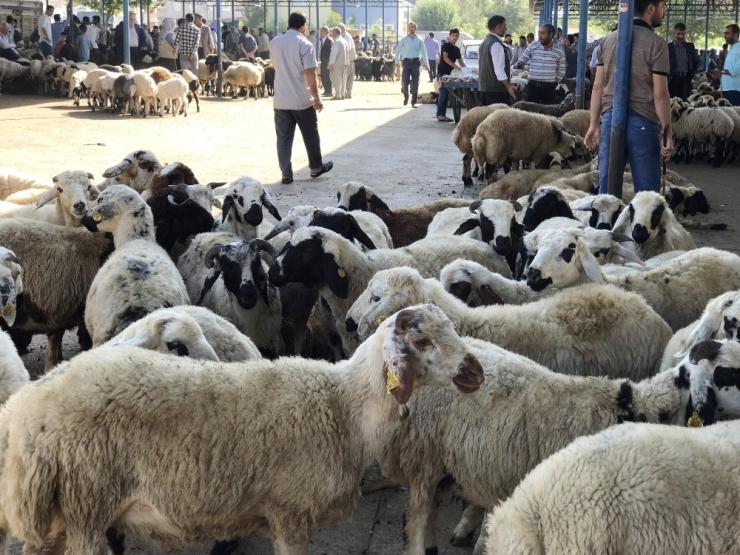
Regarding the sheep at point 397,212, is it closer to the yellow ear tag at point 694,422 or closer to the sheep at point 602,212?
the sheep at point 602,212

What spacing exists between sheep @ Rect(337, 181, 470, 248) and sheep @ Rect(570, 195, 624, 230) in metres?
1.22

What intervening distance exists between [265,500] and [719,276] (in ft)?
10.8

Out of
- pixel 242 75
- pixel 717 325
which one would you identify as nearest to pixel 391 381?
pixel 717 325

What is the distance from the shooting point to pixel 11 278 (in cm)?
495

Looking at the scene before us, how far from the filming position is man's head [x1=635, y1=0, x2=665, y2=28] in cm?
745

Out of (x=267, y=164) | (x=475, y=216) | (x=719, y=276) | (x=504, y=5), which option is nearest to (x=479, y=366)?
(x=719, y=276)

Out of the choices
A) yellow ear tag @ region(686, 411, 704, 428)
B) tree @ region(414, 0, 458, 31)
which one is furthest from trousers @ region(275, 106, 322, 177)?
tree @ region(414, 0, 458, 31)

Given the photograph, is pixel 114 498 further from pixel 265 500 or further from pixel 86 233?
pixel 86 233

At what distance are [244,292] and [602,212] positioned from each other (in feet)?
10.1

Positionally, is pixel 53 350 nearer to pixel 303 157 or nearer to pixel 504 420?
pixel 504 420

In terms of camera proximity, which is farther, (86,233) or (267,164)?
(267,164)

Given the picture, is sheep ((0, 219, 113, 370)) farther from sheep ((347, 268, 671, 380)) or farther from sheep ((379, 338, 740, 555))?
sheep ((379, 338, 740, 555))

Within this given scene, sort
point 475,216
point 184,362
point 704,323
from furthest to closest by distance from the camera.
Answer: point 475,216 < point 704,323 < point 184,362

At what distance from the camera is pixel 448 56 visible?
2084 centimetres
